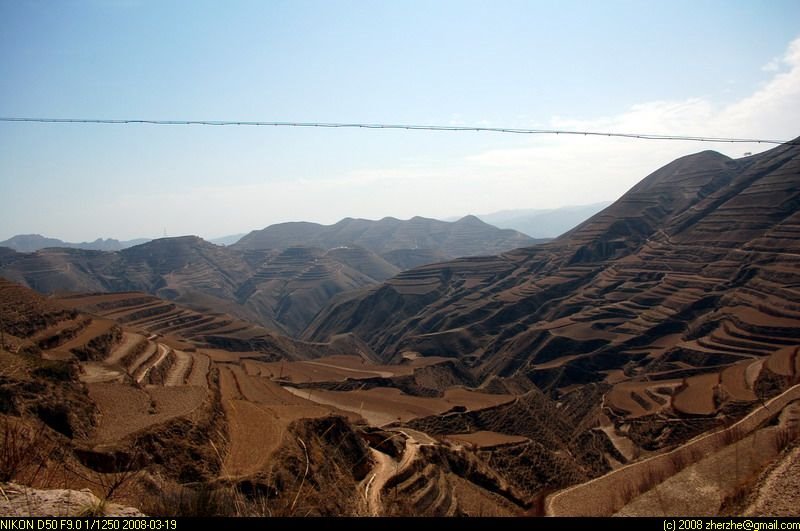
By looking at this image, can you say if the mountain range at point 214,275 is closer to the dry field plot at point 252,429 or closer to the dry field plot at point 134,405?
the dry field plot at point 134,405

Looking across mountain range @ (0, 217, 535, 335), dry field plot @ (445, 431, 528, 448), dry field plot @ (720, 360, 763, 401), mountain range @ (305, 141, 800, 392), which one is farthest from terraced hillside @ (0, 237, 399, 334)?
dry field plot @ (720, 360, 763, 401)

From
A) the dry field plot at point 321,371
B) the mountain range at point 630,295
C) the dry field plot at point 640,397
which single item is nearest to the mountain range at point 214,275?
the mountain range at point 630,295

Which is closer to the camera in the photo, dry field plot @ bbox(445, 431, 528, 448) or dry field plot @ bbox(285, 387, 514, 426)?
dry field plot @ bbox(445, 431, 528, 448)

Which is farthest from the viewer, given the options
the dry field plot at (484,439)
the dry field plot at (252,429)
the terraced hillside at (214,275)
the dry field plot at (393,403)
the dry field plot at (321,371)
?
the terraced hillside at (214,275)

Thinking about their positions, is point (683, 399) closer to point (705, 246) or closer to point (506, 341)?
point (506, 341)

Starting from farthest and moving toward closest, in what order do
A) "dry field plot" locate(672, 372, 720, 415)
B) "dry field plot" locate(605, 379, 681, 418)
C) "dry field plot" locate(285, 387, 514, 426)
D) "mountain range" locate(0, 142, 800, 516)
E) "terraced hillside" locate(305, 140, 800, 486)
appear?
"dry field plot" locate(605, 379, 681, 418) < "terraced hillside" locate(305, 140, 800, 486) < "dry field plot" locate(285, 387, 514, 426) < "dry field plot" locate(672, 372, 720, 415) < "mountain range" locate(0, 142, 800, 516)

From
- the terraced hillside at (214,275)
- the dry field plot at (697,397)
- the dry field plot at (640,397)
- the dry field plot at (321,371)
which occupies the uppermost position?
the dry field plot at (697,397)

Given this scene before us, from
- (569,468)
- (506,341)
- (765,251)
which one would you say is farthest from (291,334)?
(569,468)

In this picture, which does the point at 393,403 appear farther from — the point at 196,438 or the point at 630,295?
the point at 630,295

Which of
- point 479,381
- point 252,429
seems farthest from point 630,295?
point 252,429

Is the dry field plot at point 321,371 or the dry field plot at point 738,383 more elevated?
the dry field plot at point 738,383

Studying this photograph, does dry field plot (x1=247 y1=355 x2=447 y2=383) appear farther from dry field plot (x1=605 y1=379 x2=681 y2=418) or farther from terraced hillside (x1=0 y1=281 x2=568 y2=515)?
dry field plot (x1=605 y1=379 x2=681 y2=418)
